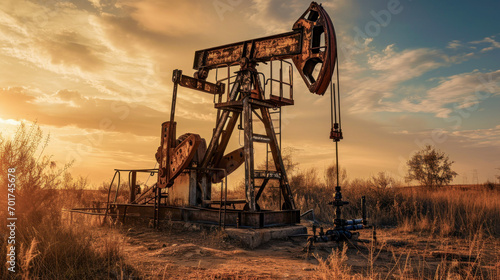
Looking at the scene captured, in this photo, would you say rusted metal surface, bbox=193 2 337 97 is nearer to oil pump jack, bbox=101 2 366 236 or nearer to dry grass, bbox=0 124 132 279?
oil pump jack, bbox=101 2 366 236

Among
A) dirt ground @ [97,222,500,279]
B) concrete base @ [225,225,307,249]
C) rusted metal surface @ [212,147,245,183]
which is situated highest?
rusted metal surface @ [212,147,245,183]

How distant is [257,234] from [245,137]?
2.45 meters

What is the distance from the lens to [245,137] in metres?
9.21

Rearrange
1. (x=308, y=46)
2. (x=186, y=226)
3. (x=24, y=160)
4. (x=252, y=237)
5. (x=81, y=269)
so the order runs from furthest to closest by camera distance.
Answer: (x=186, y=226)
(x=308, y=46)
(x=252, y=237)
(x=24, y=160)
(x=81, y=269)

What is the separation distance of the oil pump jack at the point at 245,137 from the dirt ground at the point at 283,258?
2.49 ft

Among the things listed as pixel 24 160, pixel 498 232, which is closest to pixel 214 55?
pixel 24 160

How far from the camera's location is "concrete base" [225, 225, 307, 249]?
7.86m

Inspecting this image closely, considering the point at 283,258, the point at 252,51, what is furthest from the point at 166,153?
the point at 283,258

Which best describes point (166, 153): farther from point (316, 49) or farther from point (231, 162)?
point (316, 49)

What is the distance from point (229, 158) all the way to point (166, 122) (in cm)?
208

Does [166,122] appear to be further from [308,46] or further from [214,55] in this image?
[308,46]

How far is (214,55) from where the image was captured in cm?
1077

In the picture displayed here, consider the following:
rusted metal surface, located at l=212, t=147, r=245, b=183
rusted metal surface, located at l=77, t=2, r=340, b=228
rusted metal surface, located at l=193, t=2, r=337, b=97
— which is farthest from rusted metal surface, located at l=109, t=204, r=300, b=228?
rusted metal surface, located at l=193, t=2, r=337, b=97

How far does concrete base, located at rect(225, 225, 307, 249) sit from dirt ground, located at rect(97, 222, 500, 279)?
124mm
